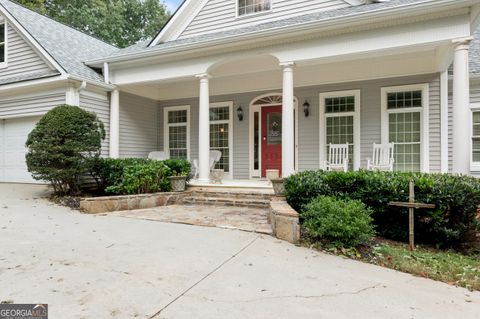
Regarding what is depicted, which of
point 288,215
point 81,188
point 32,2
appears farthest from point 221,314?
point 32,2

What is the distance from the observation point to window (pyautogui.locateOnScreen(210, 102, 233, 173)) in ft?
32.3

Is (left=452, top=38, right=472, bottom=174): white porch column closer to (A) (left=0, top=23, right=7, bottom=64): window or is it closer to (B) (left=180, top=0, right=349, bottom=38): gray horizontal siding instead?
(B) (left=180, top=0, right=349, bottom=38): gray horizontal siding

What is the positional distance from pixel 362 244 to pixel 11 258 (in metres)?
4.08

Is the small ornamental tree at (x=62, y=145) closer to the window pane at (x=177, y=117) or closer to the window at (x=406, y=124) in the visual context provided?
the window pane at (x=177, y=117)

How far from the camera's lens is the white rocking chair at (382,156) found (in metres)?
7.61

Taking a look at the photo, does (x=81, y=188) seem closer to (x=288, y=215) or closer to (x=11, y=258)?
(x=11, y=258)

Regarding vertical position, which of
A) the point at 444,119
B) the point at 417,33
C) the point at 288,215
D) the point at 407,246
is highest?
the point at 417,33

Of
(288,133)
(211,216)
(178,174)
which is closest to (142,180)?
(178,174)

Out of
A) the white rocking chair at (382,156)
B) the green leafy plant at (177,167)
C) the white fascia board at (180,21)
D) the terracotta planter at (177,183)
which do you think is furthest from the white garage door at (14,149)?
the white rocking chair at (382,156)

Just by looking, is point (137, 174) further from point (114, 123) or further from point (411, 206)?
point (411, 206)

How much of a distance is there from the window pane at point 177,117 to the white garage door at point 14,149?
3975 mm

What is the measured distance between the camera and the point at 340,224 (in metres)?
3.84

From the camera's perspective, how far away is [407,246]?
14.4 ft

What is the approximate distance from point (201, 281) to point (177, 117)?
8.48 metres
